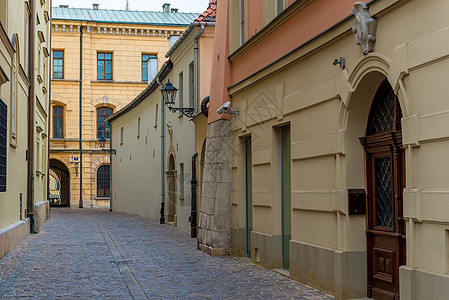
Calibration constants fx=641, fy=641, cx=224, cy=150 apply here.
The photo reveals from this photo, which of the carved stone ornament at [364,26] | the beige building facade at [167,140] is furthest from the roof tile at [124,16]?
the carved stone ornament at [364,26]

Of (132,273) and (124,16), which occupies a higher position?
(124,16)

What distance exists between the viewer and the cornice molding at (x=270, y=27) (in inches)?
392

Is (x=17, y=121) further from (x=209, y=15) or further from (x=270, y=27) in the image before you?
(x=270, y=27)

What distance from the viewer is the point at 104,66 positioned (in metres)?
45.1

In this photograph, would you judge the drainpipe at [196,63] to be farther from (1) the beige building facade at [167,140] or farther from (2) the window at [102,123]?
(2) the window at [102,123]

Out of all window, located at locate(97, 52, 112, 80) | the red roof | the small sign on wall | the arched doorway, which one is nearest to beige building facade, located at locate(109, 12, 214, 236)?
the arched doorway

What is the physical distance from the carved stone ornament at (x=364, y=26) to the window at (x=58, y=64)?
38.7 m

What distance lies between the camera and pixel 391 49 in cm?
706

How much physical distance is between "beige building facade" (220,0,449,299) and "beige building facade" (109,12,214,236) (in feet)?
22.0

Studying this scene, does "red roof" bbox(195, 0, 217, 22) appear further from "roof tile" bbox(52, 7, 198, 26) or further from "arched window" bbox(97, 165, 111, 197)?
"arched window" bbox(97, 165, 111, 197)

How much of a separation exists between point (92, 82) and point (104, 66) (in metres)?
1.51

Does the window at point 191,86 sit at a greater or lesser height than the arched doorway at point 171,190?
greater

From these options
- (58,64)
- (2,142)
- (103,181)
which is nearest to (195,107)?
(2,142)

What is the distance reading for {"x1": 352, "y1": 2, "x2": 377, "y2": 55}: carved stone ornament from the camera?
742 centimetres
